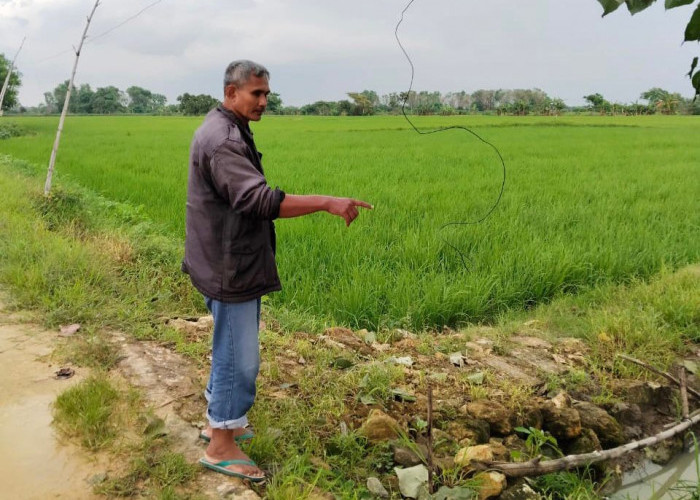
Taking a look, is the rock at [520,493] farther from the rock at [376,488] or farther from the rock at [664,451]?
the rock at [664,451]

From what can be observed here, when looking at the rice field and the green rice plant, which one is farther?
the rice field

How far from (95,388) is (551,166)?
28.7 ft

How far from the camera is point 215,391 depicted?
1.88 m

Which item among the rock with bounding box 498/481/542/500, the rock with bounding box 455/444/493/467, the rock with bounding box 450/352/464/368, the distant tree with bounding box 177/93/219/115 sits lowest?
the rock with bounding box 498/481/542/500

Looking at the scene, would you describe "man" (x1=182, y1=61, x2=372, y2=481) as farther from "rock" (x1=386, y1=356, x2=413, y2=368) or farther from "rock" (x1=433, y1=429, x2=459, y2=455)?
"rock" (x1=386, y1=356, x2=413, y2=368)

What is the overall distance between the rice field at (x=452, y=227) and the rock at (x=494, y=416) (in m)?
1.09

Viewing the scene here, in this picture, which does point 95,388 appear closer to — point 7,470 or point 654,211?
point 7,470

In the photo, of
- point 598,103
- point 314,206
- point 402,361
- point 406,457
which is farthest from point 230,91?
point 598,103

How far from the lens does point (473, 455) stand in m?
2.06

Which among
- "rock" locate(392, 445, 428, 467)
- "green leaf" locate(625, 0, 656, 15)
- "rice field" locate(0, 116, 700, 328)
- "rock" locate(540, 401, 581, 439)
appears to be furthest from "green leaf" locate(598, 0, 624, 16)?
"rice field" locate(0, 116, 700, 328)

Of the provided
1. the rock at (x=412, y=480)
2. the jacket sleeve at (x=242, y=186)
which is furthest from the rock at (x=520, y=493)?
the jacket sleeve at (x=242, y=186)

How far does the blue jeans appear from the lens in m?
1.81

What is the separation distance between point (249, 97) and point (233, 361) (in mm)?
834

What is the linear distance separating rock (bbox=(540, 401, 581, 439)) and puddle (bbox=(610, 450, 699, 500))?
0.28 metres
